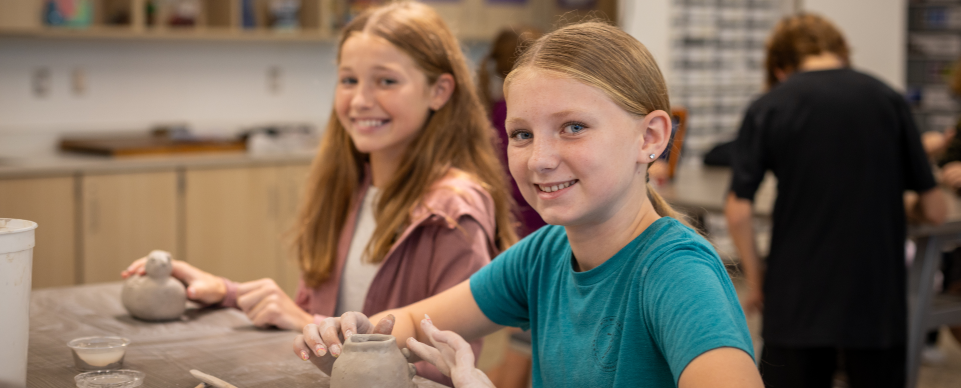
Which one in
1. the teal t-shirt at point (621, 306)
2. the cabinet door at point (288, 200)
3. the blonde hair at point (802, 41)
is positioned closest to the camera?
the teal t-shirt at point (621, 306)

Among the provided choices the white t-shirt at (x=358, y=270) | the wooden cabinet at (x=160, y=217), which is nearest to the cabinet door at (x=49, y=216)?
the wooden cabinet at (x=160, y=217)

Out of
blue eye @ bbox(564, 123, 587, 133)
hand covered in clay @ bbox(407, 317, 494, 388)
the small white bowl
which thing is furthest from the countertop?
blue eye @ bbox(564, 123, 587, 133)

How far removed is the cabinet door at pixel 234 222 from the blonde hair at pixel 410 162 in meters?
2.38

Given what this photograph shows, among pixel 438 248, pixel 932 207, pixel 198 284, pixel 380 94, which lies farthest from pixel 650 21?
pixel 198 284

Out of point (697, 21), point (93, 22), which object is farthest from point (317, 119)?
point (697, 21)

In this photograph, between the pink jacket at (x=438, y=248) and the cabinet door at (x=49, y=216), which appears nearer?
the pink jacket at (x=438, y=248)

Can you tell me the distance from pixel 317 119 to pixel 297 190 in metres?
0.88

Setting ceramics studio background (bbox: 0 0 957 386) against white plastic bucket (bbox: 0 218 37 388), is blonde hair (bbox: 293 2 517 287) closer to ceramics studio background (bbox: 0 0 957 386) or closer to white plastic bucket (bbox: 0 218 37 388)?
white plastic bucket (bbox: 0 218 37 388)

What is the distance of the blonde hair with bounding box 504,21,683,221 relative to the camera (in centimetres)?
99

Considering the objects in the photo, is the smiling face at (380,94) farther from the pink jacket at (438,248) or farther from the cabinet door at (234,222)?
the cabinet door at (234,222)

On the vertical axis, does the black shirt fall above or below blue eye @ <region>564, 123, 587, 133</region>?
below

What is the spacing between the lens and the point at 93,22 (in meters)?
4.13

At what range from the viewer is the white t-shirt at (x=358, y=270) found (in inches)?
63.3

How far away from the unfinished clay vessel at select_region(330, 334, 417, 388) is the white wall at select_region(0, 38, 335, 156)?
312 centimetres
